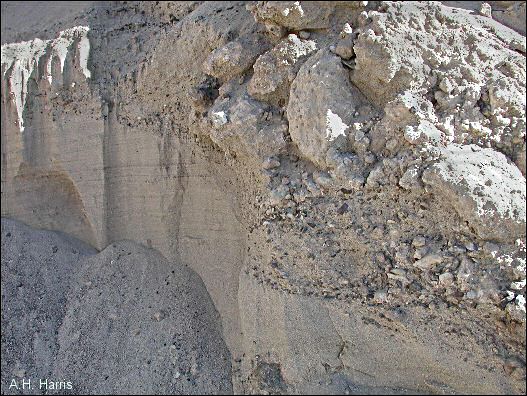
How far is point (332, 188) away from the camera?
2873mm

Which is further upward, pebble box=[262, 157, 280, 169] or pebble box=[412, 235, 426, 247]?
pebble box=[262, 157, 280, 169]

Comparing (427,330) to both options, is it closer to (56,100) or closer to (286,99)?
(286,99)

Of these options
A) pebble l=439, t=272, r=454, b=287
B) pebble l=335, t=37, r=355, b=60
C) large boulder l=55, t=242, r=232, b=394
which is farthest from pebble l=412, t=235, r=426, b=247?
large boulder l=55, t=242, r=232, b=394

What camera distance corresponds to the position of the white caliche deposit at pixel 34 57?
4.00 meters

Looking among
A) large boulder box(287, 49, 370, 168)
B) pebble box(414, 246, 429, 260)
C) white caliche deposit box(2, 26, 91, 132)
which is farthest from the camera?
white caliche deposit box(2, 26, 91, 132)

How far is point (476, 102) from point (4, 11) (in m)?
4.47

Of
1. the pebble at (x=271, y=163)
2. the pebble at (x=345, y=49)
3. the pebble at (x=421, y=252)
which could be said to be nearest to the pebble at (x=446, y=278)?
the pebble at (x=421, y=252)

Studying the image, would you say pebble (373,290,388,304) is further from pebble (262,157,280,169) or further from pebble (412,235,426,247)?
pebble (262,157,280,169)

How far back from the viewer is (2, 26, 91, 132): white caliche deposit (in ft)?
13.1

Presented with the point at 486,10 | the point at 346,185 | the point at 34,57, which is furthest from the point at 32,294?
the point at 486,10

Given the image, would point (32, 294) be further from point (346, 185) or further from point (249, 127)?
point (346, 185)

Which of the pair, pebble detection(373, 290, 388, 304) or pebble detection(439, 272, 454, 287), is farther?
pebble detection(373, 290, 388, 304)

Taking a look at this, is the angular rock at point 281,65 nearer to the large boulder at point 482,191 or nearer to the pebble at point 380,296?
the large boulder at point 482,191

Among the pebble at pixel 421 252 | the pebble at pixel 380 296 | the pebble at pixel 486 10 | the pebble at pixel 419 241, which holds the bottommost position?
the pebble at pixel 380 296
